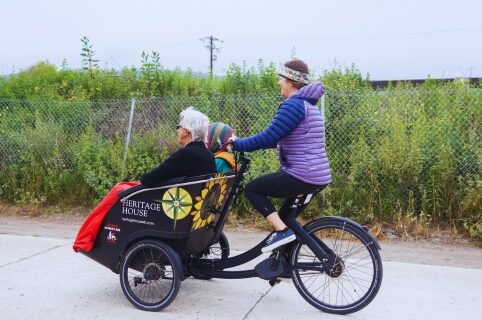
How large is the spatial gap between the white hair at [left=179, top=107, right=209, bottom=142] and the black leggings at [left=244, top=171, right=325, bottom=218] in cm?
56

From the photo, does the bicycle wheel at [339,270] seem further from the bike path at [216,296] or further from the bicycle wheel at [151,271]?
the bicycle wheel at [151,271]

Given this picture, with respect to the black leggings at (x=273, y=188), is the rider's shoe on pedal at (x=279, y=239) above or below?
below

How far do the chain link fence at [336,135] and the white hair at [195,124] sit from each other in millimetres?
3600

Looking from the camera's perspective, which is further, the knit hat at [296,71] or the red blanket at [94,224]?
the red blanket at [94,224]

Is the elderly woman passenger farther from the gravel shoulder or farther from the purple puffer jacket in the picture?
the gravel shoulder

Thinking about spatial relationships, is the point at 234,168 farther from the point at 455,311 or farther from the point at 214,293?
the point at 455,311

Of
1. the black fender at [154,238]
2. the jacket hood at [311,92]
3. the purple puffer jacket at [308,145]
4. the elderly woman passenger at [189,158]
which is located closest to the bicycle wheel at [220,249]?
the black fender at [154,238]

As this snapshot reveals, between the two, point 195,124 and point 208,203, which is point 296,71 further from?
point 208,203

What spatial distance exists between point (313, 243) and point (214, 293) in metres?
1.10

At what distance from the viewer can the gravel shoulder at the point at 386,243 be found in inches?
252

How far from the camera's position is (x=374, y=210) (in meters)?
7.71

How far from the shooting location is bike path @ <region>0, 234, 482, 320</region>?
14.7 feet

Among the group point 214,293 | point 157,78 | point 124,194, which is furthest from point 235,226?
point 157,78

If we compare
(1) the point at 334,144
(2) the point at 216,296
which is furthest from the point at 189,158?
(1) the point at 334,144
